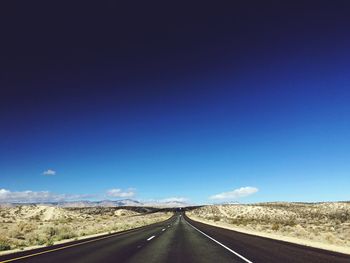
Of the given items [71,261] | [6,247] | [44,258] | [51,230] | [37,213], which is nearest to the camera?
[71,261]

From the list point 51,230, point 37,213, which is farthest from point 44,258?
point 37,213

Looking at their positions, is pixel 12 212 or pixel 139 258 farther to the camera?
pixel 12 212

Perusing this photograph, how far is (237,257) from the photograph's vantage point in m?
13.0

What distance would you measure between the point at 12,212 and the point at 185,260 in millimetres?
86852

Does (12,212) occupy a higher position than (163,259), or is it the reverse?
(12,212)

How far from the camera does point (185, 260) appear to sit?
12.4m

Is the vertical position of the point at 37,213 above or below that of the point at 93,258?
above

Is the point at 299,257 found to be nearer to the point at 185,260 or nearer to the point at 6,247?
the point at 185,260

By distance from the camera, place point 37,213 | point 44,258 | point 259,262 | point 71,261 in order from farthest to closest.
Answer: point 37,213, point 44,258, point 71,261, point 259,262

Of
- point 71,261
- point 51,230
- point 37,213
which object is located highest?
point 37,213

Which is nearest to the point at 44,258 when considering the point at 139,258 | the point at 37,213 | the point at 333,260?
the point at 139,258

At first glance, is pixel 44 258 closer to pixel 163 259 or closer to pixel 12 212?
pixel 163 259

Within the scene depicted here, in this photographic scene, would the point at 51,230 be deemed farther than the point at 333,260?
Yes

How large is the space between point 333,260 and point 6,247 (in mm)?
14486
